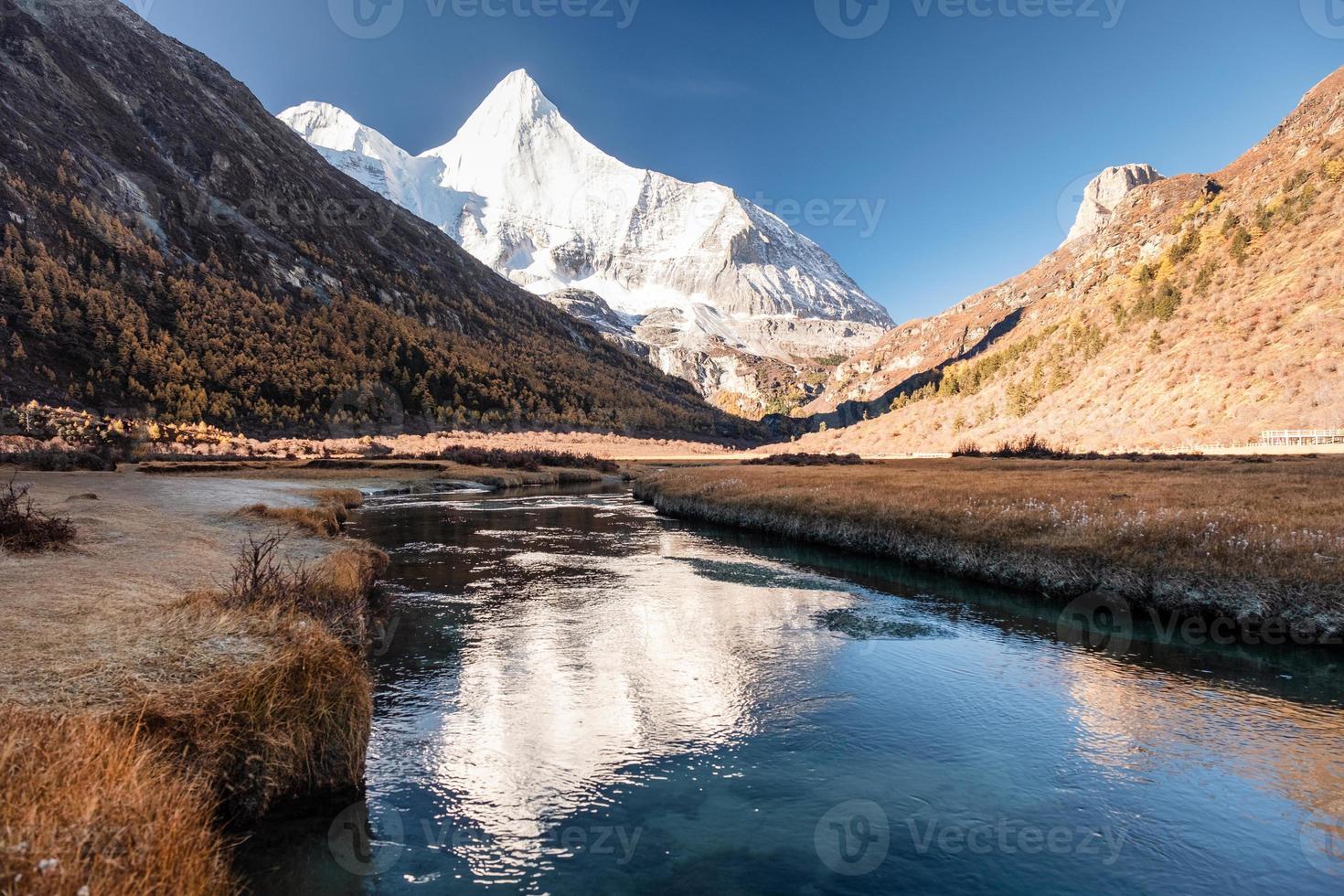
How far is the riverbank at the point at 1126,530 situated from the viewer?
18.3m

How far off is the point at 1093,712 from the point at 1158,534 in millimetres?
12334

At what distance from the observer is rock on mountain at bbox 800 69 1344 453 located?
71.1m

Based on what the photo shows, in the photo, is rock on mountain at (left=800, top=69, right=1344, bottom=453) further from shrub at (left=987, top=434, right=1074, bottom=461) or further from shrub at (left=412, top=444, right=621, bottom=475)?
shrub at (left=412, top=444, right=621, bottom=475)

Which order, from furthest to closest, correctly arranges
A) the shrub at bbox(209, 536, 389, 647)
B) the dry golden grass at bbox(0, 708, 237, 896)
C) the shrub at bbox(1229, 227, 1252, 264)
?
the shrub at bbox(1229, 227, 1252, 264) < the shrub at bbox(209, 536, 389, 647) < the dry golden grass at bbox(0, 708, 237, 896)

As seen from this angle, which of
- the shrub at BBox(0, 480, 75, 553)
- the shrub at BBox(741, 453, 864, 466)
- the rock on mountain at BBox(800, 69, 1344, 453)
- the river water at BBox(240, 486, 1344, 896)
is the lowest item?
the river water at BBox(240, 486, 1344, 896)

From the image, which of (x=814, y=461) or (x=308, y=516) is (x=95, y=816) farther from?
(x=814, y=461)

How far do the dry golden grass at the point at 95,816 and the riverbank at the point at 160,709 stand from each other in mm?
17

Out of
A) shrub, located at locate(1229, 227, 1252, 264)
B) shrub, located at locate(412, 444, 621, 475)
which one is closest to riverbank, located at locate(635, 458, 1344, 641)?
shrub, located at locate(412, 444, 621, 475)

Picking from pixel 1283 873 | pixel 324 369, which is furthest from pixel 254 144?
pixel 1283 873

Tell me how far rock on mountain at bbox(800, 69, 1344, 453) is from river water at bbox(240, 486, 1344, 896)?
72.7 metres

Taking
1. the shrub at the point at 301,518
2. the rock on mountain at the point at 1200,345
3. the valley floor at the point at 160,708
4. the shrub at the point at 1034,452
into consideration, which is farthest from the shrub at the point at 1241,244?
the valley floor at the point at 160,708

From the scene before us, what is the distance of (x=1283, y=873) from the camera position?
838 cm

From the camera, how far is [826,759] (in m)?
11.4

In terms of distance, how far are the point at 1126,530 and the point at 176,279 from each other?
157187 mm
